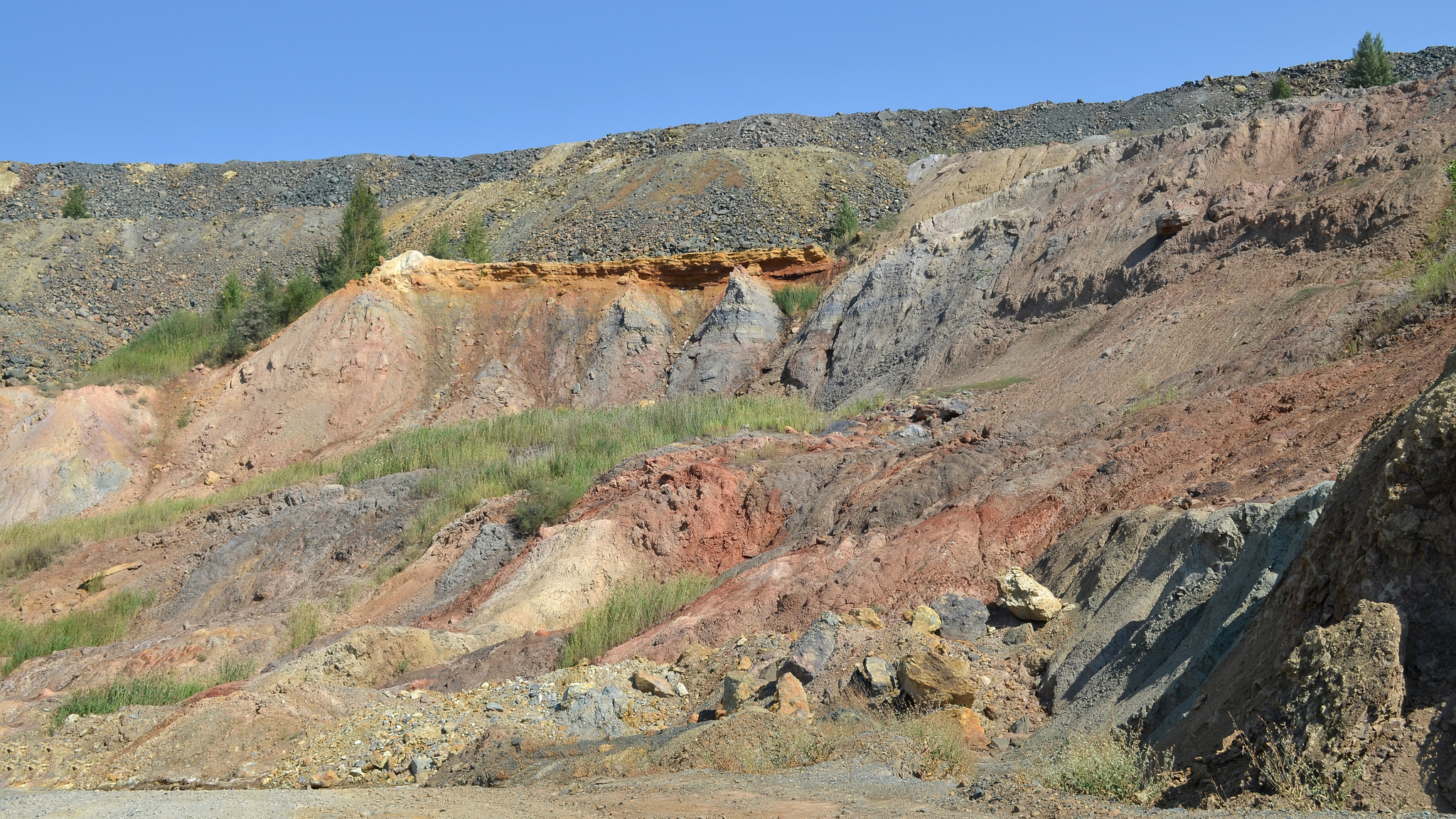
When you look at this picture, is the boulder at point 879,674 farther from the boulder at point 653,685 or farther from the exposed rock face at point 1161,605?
the boulder at point 653,685

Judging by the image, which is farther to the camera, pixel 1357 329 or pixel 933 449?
pixel 933 449

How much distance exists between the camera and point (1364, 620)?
4.87 metres

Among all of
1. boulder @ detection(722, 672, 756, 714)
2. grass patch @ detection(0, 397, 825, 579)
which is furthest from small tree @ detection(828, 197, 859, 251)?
boulder @ detection(722, 672, 756, 714)

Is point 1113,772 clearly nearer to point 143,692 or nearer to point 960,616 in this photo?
point 960,616

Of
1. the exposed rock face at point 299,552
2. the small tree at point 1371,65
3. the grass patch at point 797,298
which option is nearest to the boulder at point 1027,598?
the exposed rock face at point 299,552

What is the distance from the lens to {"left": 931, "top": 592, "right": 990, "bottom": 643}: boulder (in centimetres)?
908

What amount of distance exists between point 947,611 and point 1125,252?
13.7 meters

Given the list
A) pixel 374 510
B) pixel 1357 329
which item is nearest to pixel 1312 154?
pixel 1357 329

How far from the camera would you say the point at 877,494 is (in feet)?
43.5

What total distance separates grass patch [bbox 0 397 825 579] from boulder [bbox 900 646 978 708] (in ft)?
32.6

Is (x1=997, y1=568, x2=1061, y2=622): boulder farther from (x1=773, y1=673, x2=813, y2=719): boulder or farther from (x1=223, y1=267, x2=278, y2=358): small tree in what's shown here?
(x1=223, y1=267, x2=278, y2=358): small tree

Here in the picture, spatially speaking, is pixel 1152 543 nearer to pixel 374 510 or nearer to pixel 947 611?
pixel 947 611

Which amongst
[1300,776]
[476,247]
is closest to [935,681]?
[1300,776]

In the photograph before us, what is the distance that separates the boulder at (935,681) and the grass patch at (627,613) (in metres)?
4.52
